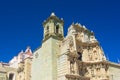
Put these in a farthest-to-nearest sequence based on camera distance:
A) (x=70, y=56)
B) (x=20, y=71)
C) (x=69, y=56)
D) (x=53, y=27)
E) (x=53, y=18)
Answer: (x=20, y=71), (x=53, y=18), (x=53, y=27), (x=70, y=56), (x=69, y=56)

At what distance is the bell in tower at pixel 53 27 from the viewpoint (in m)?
26.1

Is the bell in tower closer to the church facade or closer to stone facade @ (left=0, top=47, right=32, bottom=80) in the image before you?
the church facade

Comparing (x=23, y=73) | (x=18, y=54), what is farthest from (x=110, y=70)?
(x=18, y=54)

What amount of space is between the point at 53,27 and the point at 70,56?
17.0ft

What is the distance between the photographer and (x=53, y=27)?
2664 cm

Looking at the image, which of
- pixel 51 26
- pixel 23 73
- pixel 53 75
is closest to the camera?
pixel 53 75

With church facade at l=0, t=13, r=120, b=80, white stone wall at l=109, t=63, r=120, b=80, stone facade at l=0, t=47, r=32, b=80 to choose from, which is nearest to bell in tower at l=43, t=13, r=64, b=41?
church facade at l=0, t=13, r=120, b=80

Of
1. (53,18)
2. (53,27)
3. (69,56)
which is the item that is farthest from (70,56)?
(53,18)

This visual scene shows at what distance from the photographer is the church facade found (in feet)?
76.5

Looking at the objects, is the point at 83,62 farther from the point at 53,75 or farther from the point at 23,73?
the point at 23,73

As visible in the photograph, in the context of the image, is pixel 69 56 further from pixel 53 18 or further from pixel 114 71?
pixel 114 71

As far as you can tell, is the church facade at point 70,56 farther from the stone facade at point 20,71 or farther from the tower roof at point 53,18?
the stone facade at point 20,71

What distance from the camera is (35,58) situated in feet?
92.2

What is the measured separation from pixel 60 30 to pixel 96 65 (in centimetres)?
660
